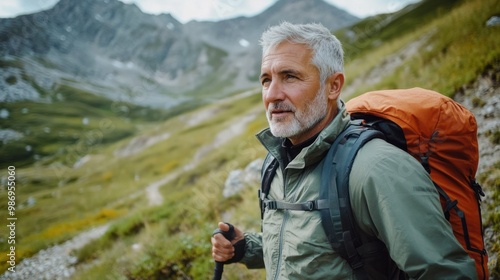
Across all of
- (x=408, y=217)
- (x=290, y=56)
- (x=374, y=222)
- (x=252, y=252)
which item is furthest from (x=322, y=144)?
(x=252, y=252)

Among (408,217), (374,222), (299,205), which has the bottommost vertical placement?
(299,205)

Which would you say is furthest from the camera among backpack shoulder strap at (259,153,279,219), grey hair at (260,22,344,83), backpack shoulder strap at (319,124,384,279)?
backpack shoulder strap at (259,153,279,219)

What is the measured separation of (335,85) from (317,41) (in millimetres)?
444

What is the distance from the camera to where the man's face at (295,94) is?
2393 millimetres

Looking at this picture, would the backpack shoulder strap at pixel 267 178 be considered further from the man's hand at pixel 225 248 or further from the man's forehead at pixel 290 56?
the man's forehead at pixel 290 56

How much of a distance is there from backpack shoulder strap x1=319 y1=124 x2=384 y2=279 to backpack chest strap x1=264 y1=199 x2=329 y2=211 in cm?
3

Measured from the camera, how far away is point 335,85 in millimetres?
2506

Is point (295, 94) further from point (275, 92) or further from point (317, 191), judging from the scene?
point (317, 191)

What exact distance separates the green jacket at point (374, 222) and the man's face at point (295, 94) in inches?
10.5

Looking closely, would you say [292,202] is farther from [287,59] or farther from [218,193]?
[218,193]

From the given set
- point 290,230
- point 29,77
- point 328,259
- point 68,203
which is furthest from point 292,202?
point 29,77

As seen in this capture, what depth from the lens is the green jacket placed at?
1.54m

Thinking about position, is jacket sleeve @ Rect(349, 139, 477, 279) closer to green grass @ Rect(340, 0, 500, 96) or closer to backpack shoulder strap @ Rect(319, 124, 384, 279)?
backpack shoulder strap @ Rect(319, 124, 384, 279)

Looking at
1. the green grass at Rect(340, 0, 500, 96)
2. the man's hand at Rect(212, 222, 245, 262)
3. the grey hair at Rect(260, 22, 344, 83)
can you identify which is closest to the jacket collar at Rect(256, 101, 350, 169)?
the grey hair at Rect(260, 22, 344, 83)
